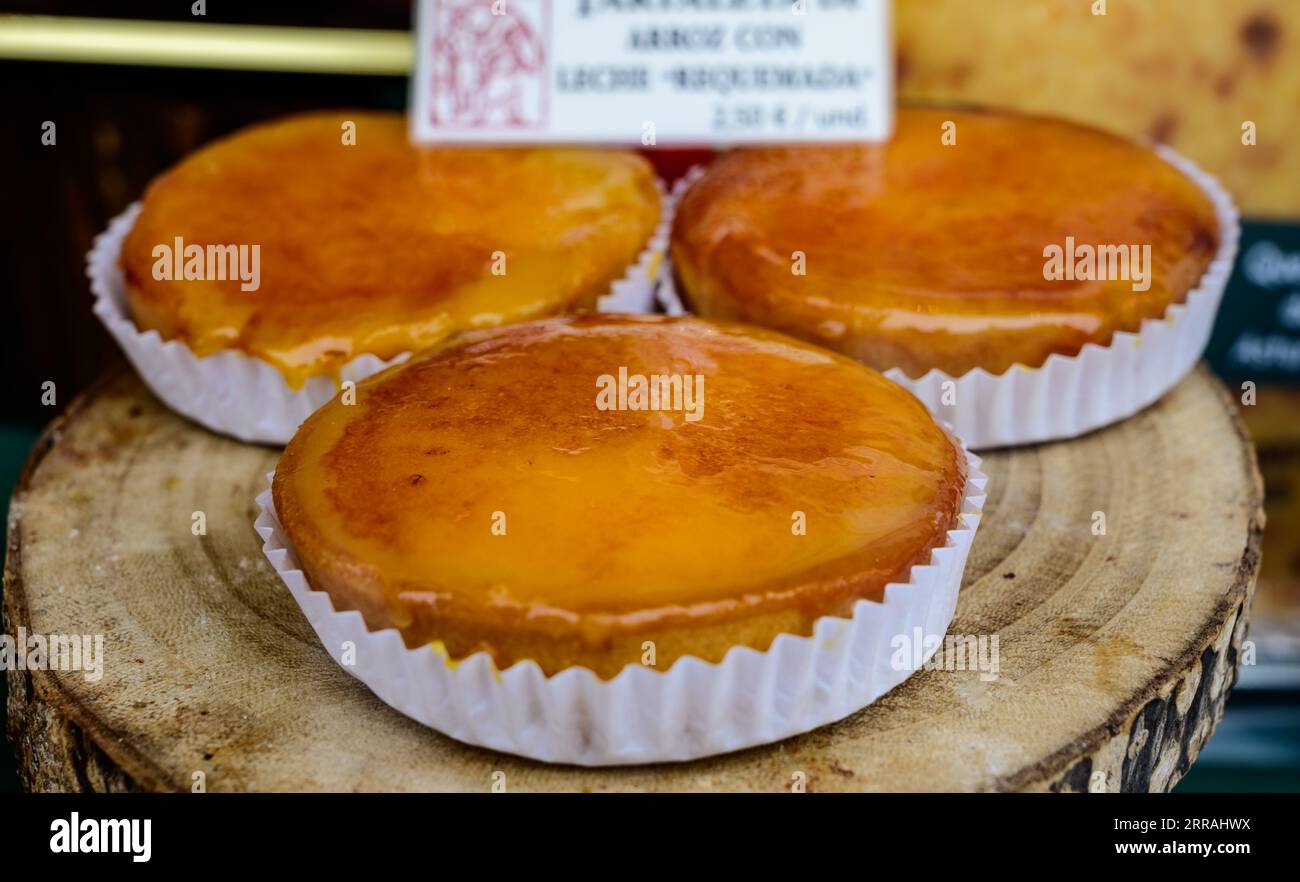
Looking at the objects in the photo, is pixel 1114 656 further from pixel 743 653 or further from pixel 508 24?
pixel 508 24

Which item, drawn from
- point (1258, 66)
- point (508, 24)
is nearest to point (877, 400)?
point (508, 24)

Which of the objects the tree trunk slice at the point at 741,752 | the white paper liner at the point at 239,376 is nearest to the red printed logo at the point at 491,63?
the white paper liner at the point at 239,376

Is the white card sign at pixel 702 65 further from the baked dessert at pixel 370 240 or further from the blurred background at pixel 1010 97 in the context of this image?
the blurred background at pixel 1010 97

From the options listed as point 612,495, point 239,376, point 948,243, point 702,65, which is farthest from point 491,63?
point 612,495

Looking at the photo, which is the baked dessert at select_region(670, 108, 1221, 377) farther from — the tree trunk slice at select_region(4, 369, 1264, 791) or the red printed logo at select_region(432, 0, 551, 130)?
the red printed logo at select_region(432, 0, 551, 130)

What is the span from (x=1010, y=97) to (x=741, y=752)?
173 cm

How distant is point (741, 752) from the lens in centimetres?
143

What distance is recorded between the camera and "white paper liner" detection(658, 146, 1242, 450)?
6.08ft

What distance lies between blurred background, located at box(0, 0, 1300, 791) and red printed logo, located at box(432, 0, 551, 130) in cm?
48

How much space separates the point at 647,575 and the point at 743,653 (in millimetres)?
127

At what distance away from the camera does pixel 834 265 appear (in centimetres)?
194

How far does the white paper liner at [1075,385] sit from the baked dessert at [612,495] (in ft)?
0.63

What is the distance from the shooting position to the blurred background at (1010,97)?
2596 millimetres

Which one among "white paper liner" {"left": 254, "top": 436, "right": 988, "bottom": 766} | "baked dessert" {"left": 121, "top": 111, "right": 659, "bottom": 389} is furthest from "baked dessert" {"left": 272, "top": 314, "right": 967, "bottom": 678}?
"baked dessert" {"left": 121, "top": 111, "right": 659, "bottom": 389}
